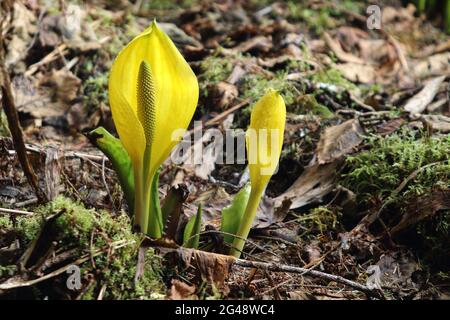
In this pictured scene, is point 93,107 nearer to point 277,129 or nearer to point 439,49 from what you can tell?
point 277,129

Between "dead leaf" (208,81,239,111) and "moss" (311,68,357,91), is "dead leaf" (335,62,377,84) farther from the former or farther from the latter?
"dead leaf" (208,81,239,111)

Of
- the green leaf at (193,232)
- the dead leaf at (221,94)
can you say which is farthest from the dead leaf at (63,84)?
the green leaf at (193,232)

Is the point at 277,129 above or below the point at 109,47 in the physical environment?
above

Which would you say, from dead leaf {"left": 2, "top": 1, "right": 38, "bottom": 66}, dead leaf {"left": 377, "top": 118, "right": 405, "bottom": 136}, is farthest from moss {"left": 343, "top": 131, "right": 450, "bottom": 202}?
dead leaf {"left": 2, "top": 1, "right": 38, "bottom": 66}

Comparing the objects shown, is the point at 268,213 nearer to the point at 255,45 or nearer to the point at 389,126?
the point at 389,126

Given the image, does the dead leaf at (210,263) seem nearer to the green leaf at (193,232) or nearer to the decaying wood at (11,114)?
the green leaf at (193,232)

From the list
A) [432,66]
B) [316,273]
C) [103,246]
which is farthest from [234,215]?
[432,66]
